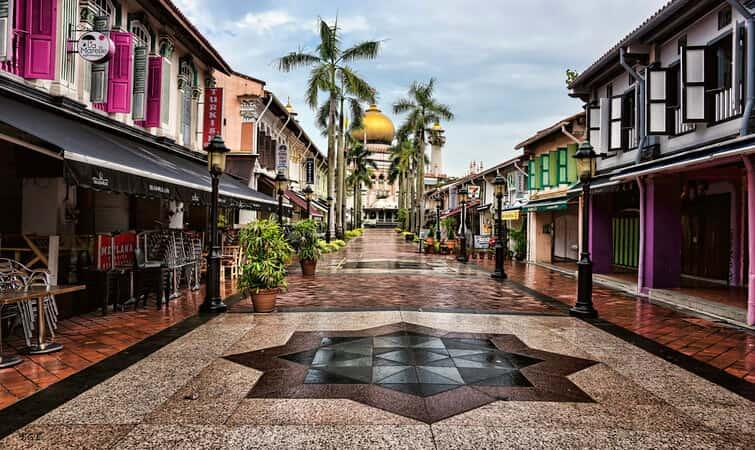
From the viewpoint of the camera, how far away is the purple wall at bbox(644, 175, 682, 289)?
11734 mm

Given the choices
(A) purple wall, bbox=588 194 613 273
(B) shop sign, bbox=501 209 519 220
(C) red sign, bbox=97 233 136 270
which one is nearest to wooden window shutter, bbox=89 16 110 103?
(C) red sign, bbox=97 233 136 270

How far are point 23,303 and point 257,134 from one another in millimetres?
16301

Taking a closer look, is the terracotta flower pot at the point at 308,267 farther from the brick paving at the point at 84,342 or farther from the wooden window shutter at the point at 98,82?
the wooden window shutter at the point at 98,82

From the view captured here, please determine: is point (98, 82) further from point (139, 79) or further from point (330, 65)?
point (330, 65)

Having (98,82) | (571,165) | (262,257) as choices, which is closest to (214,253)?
(262,257)

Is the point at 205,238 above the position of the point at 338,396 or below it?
above

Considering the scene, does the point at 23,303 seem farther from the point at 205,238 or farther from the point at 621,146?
the point at 621,146

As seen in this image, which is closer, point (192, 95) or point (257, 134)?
point (192, 95)

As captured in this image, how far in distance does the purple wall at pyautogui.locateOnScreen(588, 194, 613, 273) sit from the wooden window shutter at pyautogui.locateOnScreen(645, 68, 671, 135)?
17.5 feet

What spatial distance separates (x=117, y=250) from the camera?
955cm

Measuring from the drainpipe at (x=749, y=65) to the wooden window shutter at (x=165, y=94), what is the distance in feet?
38.4

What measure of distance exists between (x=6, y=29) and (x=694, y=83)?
11.2 meters

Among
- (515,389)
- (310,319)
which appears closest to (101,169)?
(310,319)

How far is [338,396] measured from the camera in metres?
4.70
